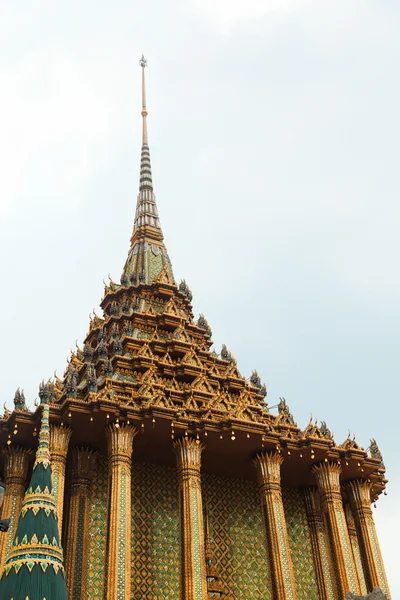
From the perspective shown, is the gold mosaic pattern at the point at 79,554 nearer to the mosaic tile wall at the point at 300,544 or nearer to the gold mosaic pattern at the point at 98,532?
the gold mosaic pattern at the point at 98,532

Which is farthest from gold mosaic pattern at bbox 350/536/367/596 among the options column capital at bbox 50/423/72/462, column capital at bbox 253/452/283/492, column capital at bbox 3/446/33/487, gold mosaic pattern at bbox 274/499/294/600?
column capital at bbox 3/446/33/487

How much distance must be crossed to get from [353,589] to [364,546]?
2.96 meters

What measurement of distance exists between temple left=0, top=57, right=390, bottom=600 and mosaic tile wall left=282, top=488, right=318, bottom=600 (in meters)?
0.05

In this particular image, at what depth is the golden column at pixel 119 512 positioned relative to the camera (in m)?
21.8

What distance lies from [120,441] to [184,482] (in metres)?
2.69

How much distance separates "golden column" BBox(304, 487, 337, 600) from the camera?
28.4m

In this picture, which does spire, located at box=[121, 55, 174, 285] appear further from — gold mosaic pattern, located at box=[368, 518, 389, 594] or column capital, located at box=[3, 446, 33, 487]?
gold mosaic pattern, located at box=[368, 518, 389, 594]

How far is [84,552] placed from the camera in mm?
24656

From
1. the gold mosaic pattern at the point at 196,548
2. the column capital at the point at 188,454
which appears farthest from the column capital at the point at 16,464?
the gold mosaic pattern at the point at 196,548

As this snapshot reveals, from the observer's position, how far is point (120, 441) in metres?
24.9

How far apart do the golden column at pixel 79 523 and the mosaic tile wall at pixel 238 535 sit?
194 inches

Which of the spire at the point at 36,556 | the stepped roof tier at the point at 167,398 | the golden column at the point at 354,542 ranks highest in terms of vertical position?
the stepped roof tier at the point at 167,398

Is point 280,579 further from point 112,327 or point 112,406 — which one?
point 112,327

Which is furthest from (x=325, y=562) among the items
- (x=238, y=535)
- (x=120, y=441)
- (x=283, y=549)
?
(x=120, y=441)
